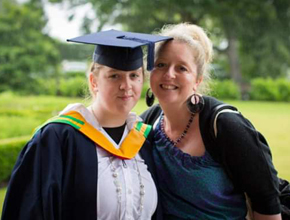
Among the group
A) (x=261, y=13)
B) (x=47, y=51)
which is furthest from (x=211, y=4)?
(x=47, y=51)

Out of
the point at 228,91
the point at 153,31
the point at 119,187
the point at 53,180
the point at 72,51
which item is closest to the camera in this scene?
the point at 53,180

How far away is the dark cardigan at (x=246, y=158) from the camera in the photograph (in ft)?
6.43

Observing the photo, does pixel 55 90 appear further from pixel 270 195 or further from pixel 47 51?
pixel 270 195

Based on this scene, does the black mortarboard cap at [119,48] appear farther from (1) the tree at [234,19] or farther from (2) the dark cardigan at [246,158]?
(1) the tree at [234,19]

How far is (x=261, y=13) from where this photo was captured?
19594 mm

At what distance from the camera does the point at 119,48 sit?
1.95 meters

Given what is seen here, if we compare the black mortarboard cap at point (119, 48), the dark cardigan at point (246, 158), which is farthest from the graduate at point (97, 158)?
the dark cardigan at point (246, 158)

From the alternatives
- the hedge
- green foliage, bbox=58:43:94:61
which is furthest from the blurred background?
the hedge

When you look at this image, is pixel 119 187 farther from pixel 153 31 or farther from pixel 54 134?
pixel 153 31

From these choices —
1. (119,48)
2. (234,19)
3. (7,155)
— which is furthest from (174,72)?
(234,19)

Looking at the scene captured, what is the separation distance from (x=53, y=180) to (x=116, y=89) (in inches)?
19.9

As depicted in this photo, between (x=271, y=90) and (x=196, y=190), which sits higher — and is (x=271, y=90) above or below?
below

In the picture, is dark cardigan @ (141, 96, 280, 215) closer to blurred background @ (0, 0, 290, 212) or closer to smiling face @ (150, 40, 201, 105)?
smiling face @ (150, 40, 201, 105)

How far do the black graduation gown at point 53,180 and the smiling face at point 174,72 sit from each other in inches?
22.8
